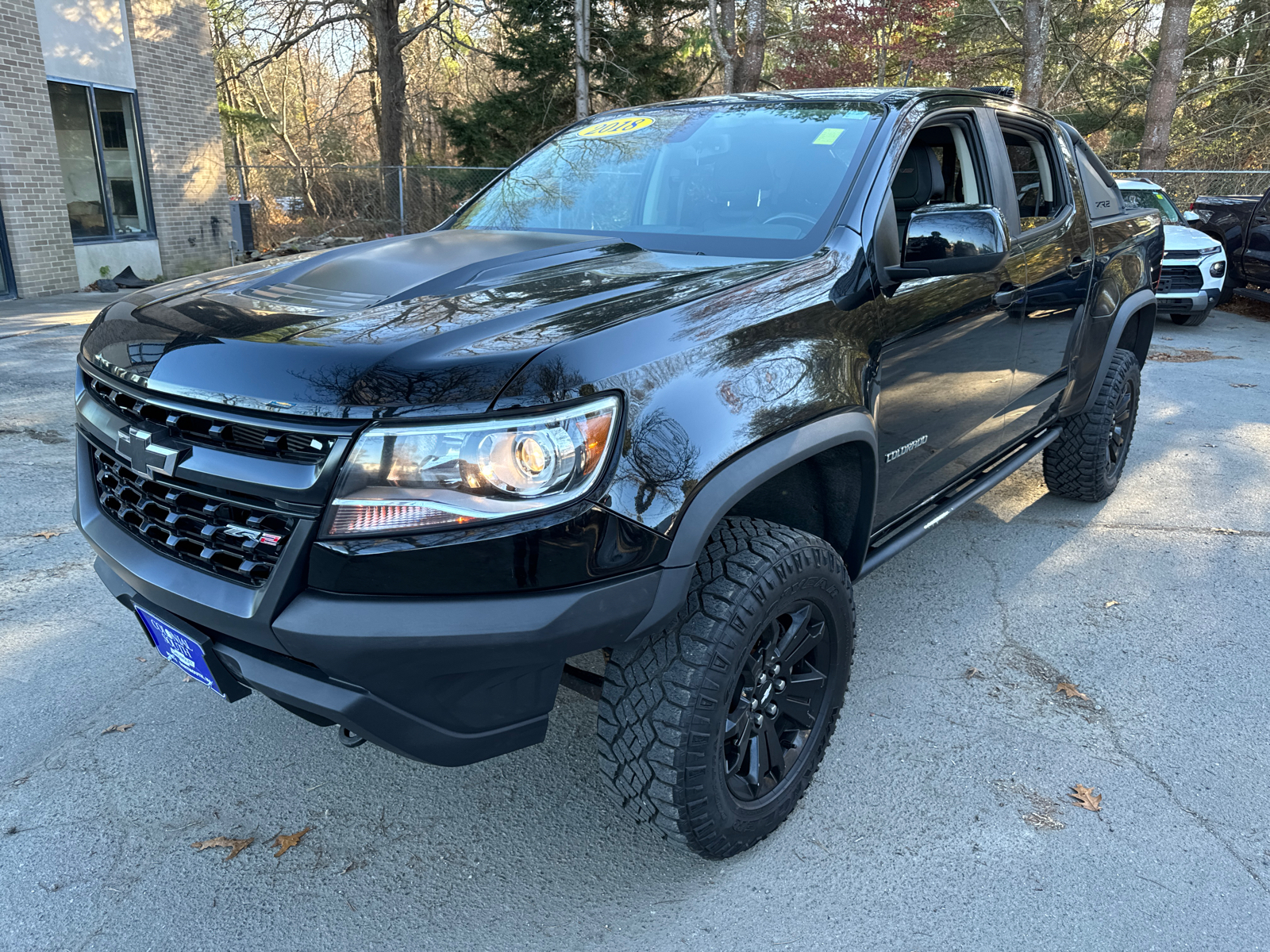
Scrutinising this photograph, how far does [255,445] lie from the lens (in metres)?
1.86

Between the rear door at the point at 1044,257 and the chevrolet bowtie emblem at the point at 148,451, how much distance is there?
9.17ft

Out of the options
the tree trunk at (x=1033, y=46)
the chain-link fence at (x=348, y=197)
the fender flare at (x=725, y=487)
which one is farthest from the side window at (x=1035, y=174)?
the tree trunk at (x=1033, y=46)

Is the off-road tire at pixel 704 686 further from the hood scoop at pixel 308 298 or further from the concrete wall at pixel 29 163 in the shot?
the concrete wall at pixel 29 163

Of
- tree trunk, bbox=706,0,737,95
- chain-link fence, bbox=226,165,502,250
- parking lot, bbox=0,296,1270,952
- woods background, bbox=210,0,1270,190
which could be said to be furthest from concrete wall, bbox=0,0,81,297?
tree trunk, bbox=706,0,737,95

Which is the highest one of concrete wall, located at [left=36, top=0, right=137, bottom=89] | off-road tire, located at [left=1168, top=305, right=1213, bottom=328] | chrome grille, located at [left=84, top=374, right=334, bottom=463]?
concrete wall, located at [left=36, top=0, right=137, bottom=89]

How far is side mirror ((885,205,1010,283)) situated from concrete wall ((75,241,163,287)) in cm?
1237

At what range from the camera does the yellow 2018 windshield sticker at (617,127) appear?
11.8 ft

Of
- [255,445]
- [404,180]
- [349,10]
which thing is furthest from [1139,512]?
[349,10]

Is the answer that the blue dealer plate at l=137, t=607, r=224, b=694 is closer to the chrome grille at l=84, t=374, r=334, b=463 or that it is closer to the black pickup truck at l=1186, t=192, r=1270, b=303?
the chrome grille at l=84, t=374, r=334, b=463

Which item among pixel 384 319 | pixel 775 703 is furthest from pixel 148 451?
pixel 775 703

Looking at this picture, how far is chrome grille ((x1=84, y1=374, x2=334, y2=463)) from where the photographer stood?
1791mm

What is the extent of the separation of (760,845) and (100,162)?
1330cm

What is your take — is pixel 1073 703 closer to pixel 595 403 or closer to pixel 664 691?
pixel 664 691

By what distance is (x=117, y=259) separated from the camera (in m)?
12.6
